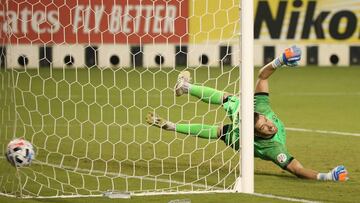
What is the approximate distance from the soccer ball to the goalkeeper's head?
1901 millimetres

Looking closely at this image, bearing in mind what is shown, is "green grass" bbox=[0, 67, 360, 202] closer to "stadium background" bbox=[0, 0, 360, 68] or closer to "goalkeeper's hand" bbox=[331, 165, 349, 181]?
"goalkeeper's hand" bbox=[331, 165, 349, 181]

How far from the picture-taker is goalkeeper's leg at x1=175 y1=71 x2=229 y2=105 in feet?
30.7

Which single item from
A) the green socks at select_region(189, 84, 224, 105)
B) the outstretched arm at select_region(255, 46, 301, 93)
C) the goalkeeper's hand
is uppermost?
the outstretched arm at select_region(255, 46, 301, 93)

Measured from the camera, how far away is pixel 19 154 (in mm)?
7699

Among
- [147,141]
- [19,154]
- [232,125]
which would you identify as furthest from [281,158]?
[147,141]

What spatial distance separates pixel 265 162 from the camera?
9.68 m

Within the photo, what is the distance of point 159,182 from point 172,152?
5.64ft

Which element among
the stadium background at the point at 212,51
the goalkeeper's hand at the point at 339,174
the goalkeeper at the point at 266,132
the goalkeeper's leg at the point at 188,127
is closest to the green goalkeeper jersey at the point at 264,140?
the goalkeeper at the point at 266,132

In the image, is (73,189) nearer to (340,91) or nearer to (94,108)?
(94,108)

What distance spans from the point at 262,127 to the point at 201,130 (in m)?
0.69

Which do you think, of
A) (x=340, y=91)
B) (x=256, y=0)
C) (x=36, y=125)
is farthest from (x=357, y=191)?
(x=256, y=0)

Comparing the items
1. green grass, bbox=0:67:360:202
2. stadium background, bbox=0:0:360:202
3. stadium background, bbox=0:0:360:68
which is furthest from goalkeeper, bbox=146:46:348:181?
stadium background, bbox=0:0:360:68

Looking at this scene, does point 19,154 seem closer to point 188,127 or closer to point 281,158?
point 188,127

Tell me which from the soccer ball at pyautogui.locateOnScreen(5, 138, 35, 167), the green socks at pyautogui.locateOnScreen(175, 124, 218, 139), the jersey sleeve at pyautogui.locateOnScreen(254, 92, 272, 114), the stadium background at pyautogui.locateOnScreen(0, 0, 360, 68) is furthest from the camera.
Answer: the stadium background at pyautogui.locateOnScreen(0, 0, 360, 68)
